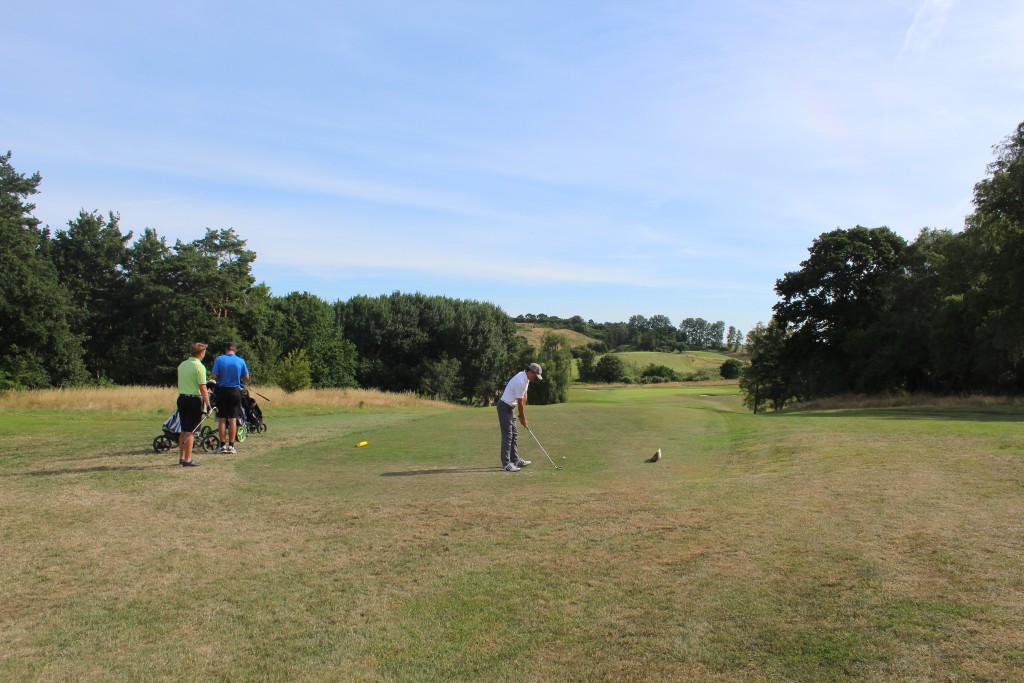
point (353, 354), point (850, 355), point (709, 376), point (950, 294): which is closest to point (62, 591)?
point (950, 294)

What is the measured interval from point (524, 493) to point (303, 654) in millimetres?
5644

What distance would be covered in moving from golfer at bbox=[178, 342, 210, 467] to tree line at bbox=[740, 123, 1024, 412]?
36043 millimetres

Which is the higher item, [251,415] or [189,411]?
[189,411]

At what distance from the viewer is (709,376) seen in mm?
123875

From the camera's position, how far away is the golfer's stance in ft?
44.1

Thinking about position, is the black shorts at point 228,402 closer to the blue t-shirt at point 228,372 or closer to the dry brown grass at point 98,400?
the blue t-shirt at point 228,372

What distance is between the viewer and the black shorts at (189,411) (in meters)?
13.3

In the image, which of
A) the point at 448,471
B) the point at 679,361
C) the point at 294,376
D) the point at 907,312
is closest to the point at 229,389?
the point at 448,471

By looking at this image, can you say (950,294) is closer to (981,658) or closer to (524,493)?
(524,493)

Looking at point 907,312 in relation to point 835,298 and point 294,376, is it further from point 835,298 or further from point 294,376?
point 294,376

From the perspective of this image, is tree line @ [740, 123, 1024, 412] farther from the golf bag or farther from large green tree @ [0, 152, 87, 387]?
large green tree @ [0, 152, 87, 387]

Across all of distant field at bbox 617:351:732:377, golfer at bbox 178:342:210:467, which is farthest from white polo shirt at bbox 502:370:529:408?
distant field at bbox 617:351:732:377

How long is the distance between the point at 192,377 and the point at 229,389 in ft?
5.98

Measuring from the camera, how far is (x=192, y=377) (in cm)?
1336
